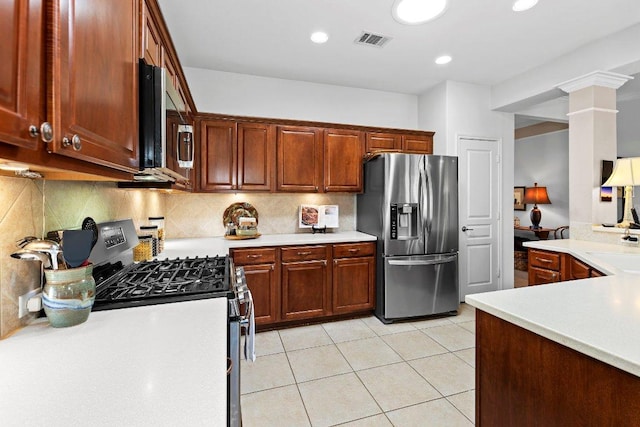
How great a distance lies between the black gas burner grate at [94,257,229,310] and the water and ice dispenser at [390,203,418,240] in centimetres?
186

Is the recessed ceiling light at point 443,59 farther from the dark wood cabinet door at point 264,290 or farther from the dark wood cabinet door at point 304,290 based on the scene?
the dark wood cabinet door at point 264,290

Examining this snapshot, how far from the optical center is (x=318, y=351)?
8.74 ft

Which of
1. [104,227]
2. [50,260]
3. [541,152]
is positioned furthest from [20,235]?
[541,152]

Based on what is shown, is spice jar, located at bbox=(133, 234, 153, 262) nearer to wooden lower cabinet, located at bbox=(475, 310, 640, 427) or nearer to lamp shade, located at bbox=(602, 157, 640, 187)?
wooden lower cabinet, located at bbox=(475, 310, 640, 427)

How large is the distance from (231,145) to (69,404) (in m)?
2.87

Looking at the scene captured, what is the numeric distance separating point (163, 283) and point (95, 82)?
101cm

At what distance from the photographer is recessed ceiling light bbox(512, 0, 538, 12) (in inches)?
90.9

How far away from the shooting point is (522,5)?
2.36 meters

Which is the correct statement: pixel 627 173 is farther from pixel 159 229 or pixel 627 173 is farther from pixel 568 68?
pixel 159 229

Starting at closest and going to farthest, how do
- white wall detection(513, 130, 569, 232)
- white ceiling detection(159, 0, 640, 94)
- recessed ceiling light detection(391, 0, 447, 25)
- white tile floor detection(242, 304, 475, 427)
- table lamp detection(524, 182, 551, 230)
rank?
white tile floor detection(242, 304, 475, 427) → recessed ceiling light detection(391, 0, 447, 25) → white ceiling detection(159, 0, 640, 94) → white wall detection(513, 130, 569, 232) → table lamp detection(524, 182, 551, 230)

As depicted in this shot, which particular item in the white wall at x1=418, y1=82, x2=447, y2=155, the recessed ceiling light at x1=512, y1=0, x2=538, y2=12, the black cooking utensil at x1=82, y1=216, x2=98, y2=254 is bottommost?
the black cooking utensil at x1=82, y1=216, x2=98, y2=254

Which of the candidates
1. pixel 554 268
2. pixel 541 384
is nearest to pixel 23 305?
pixel 541 384

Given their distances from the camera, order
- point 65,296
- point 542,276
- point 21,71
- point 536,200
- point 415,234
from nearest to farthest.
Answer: point 21,71, point 65,296, point 542,276, point 415,234, point 536,200

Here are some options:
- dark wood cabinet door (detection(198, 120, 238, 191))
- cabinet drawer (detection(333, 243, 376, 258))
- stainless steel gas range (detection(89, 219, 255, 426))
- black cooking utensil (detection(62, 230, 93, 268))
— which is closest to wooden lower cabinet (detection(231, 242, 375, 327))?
cabinet drawer (detection(333, 243, 376, 258))
